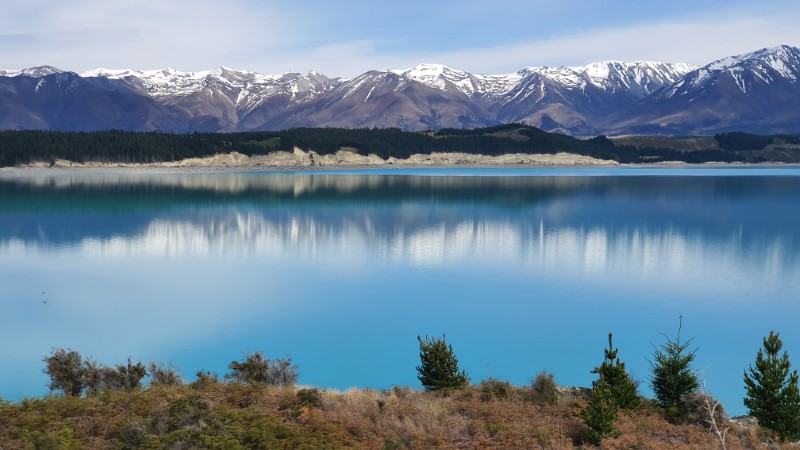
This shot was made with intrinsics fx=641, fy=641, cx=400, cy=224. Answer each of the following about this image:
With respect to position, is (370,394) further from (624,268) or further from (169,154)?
(169,154)

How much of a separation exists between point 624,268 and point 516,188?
79236 mm

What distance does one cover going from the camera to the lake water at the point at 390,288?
2469 cm

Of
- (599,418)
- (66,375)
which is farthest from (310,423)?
(66,375)

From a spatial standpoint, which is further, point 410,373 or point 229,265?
point 229,265

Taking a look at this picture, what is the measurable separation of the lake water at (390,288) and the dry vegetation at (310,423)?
218 inches

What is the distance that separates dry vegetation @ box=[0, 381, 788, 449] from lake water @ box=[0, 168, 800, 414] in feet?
18.1

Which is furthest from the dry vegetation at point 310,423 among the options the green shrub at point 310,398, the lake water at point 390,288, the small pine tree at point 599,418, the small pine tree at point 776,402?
the lake water at point 390,288

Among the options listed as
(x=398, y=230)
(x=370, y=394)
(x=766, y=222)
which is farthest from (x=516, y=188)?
(x=370, y=394)

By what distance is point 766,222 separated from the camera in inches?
2662

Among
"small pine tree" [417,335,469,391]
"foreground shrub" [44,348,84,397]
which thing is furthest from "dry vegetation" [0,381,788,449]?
"foreground shrub" [44,348,84,397]

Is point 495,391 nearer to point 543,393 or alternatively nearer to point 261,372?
point 543,393

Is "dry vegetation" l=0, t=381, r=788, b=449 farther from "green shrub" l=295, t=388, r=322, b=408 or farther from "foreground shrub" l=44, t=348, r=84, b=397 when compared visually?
"foreground shrub" l=44, t=348, r=84, b=397

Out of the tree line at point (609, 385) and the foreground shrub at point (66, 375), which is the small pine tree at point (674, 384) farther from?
the foreground shrub at point (66, 375)

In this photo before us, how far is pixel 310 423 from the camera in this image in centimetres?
1446
